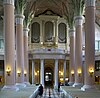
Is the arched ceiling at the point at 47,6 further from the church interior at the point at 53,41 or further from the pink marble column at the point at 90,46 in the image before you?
the pink marble column at the point at 90,46

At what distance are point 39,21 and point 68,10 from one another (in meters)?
8.66

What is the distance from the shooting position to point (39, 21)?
4734 centimetres

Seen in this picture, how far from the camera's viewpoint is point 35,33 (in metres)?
47.5

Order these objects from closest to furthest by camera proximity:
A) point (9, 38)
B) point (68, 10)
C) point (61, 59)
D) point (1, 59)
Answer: point (9, 38)
point (68, 10)
point (1, 59)
point (61, 59)

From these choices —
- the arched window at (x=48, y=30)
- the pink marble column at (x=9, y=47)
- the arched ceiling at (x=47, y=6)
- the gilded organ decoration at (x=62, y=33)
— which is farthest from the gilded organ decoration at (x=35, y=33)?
the pink marble column at (x=9, y=47)

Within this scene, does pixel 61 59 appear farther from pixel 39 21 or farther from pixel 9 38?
pixel 9 38

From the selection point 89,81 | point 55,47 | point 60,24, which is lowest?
point 89,81

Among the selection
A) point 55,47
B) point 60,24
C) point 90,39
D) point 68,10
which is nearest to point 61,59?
point 55,47

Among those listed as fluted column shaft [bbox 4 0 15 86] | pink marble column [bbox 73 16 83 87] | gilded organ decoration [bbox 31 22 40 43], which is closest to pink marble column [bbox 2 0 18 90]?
fluted column shaft [bbox 4 0 15 86]

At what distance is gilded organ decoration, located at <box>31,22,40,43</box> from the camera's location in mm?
47219

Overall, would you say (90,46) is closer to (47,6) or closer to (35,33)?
(47,6)

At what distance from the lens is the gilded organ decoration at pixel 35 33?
47.2 m

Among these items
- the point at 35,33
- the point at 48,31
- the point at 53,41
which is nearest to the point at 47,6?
the point at 48,31

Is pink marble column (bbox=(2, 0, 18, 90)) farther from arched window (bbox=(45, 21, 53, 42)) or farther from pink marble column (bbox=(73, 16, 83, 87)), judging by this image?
arched window (bbox=(45, 21, 53, 42))
